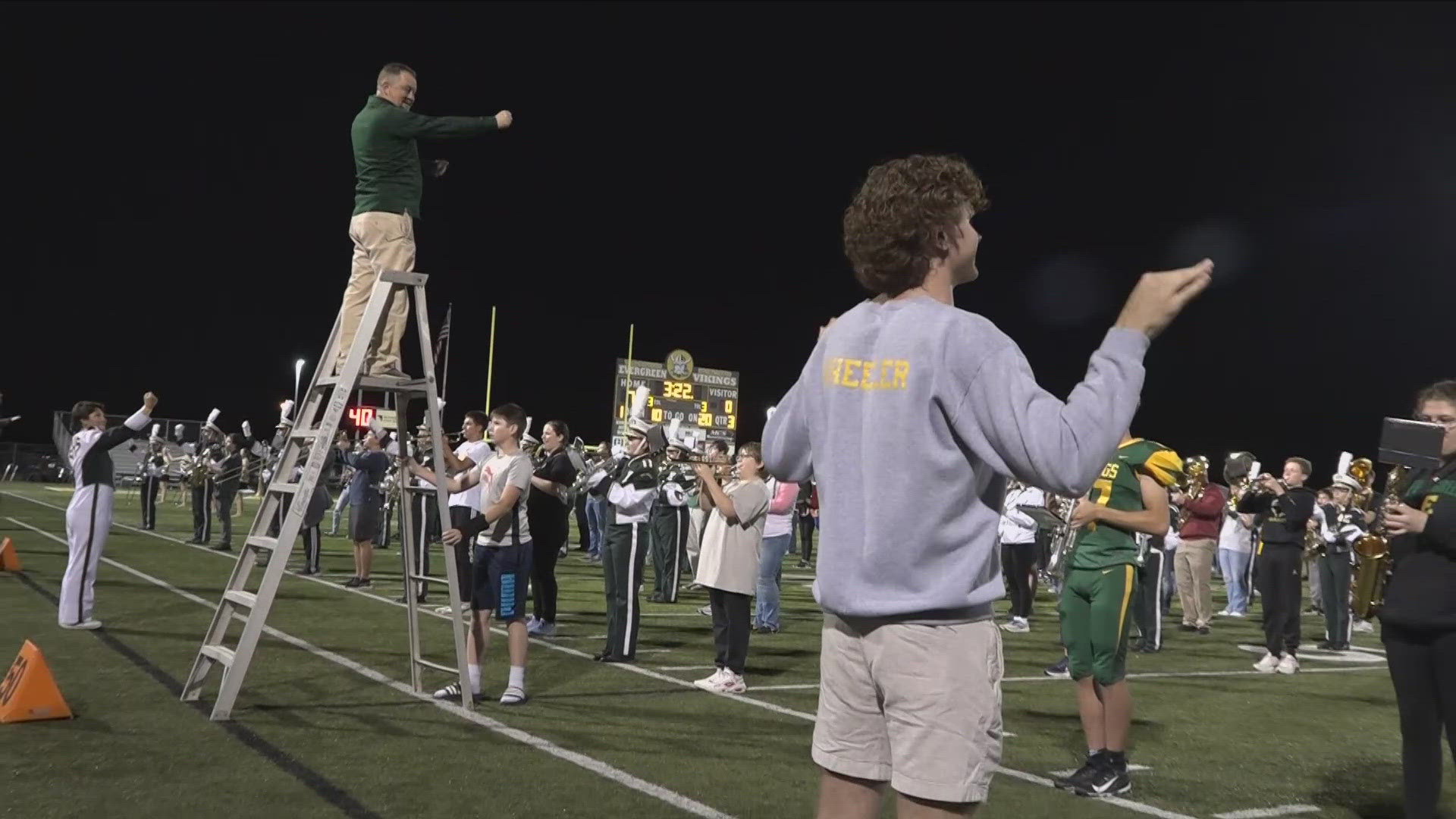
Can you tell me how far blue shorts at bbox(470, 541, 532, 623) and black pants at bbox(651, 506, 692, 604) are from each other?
7.73 meters

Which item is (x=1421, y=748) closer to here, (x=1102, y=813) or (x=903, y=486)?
(x=1102, y=813)

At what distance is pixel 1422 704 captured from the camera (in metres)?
4.88

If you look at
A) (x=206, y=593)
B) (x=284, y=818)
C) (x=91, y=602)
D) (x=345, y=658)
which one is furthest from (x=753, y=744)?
(x=206, y=593)

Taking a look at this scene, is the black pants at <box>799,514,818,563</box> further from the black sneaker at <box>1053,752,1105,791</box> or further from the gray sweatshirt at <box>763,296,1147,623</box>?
the gray sweatshirt at <box>763,296,1147,623</box>

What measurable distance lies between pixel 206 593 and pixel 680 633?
6.14 m

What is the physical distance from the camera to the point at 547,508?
12016 millimetres

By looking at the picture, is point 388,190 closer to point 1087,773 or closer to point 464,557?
point 464,557

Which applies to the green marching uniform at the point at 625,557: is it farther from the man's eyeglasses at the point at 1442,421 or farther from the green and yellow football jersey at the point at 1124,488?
the man's eyeglasses at the point at 1442,421

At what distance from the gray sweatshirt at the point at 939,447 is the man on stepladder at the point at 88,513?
1015 centimetres

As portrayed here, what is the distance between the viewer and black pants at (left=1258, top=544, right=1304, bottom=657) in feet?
39.4

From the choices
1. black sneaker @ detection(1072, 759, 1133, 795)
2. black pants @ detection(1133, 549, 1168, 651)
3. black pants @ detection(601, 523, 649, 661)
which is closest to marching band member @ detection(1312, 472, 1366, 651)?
black pants @ detection(1133, 549, 1168, 651)

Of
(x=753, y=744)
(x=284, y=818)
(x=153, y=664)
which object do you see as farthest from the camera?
(x=153, y=664)

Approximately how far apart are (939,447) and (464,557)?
835 centimetres

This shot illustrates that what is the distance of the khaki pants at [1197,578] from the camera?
15.4m
